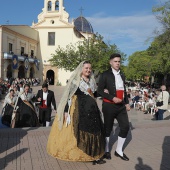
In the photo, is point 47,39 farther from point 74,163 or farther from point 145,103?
point 74,163

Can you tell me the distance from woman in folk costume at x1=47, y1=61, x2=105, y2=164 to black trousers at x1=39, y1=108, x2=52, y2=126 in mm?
3084

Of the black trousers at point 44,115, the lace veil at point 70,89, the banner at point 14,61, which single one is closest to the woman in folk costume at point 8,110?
the black trousers at point 44,115

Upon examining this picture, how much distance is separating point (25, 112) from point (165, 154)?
4.32 meters

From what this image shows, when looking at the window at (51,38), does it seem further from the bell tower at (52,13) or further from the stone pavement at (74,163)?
the stone pavement at (74,163)

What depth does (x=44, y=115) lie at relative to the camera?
776cm

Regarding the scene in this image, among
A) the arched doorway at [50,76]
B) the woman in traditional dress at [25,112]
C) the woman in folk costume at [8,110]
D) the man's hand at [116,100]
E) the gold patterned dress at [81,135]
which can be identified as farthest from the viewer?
the arched doorway at [50,76]

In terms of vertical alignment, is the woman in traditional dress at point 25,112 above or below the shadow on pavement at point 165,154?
above

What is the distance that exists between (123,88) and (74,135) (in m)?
1.27

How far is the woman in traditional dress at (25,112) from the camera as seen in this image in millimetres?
7695

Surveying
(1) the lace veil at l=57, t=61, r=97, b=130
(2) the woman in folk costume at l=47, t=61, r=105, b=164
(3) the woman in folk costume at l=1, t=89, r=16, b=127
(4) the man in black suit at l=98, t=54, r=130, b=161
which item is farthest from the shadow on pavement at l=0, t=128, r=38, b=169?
(4) the man in black suit at l=98, t=54, r=130, b=161

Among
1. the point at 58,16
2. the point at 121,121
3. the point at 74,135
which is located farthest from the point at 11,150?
the point at 58,16

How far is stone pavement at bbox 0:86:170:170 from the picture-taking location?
14.4 feet

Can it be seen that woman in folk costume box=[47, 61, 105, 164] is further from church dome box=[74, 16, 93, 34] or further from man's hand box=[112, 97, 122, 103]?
church dome box=[74, 16, 93, 34]

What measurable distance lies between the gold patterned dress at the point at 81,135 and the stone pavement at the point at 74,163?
0.22 meters
